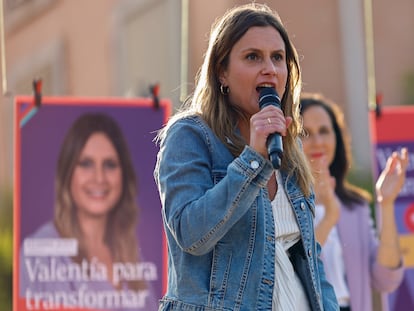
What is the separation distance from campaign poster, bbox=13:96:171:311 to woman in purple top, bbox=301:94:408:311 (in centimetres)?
80

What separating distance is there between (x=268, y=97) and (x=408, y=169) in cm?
283

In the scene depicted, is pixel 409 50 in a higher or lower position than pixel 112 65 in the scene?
higher

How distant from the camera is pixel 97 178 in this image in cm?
507

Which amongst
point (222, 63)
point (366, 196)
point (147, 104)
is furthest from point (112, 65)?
point (222, 63)

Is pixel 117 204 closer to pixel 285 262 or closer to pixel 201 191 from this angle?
pixel 285 262

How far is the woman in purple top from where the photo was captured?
16.7 feet

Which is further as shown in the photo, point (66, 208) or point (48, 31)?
point (48, 31)

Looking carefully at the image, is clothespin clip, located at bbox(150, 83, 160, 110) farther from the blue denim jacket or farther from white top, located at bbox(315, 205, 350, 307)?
the blue denim jacket

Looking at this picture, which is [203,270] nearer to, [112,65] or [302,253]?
[302,253]

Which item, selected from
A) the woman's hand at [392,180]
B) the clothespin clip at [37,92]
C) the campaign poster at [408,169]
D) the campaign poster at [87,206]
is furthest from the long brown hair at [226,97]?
the campaign poster at [408,169]

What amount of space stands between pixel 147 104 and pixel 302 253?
2.28 meters

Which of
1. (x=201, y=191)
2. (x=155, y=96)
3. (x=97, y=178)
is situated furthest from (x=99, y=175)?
(x=201, y=191)

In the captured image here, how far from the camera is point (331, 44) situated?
2072 centimetres

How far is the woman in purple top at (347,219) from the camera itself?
16.7 feet
